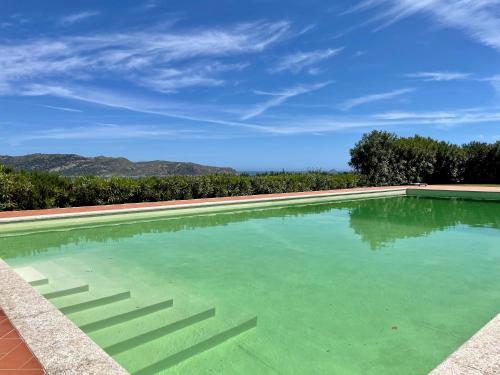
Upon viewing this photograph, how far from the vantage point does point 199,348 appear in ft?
9.66

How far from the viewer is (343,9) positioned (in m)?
13.7

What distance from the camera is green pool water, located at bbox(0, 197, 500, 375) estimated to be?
2.91 metres

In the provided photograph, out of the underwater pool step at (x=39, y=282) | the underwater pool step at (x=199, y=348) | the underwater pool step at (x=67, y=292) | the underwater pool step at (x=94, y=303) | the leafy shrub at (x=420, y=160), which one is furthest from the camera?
the leafy shrub at (x=420, y=160)

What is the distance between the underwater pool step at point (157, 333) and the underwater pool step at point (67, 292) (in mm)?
1507

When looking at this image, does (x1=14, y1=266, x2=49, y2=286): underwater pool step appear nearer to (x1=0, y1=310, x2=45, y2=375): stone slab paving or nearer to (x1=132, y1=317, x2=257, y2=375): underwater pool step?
(x1=0, y1=310, x2=45, y2=375): stone slab paving

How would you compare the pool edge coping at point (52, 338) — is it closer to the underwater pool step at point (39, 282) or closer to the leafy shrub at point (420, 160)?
the underwater pool step at point (39, 282)

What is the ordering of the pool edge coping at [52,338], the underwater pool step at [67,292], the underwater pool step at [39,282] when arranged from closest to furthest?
1. the pool edge coping at [52,338]
2. the underwater pool step at [67,292]
3. the underwater pool step at [39,282]

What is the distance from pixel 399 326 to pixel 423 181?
25414 mm

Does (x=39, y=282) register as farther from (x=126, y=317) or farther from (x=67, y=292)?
(x=126, y=317)

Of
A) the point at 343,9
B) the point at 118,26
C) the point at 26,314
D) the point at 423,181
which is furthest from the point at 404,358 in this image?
the point at 423,181

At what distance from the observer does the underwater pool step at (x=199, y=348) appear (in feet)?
8.69

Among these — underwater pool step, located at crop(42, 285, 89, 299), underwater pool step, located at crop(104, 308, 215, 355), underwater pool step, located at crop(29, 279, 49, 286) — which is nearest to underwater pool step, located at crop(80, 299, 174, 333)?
underwater pool step, located at crop(104, 308, 215, 355)

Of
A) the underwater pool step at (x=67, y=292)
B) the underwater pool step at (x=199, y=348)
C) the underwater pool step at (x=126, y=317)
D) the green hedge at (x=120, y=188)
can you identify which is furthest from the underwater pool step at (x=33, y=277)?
the green hedge at (x=120, y=188)

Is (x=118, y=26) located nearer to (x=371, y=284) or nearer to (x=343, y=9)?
(x=343, y=9)
